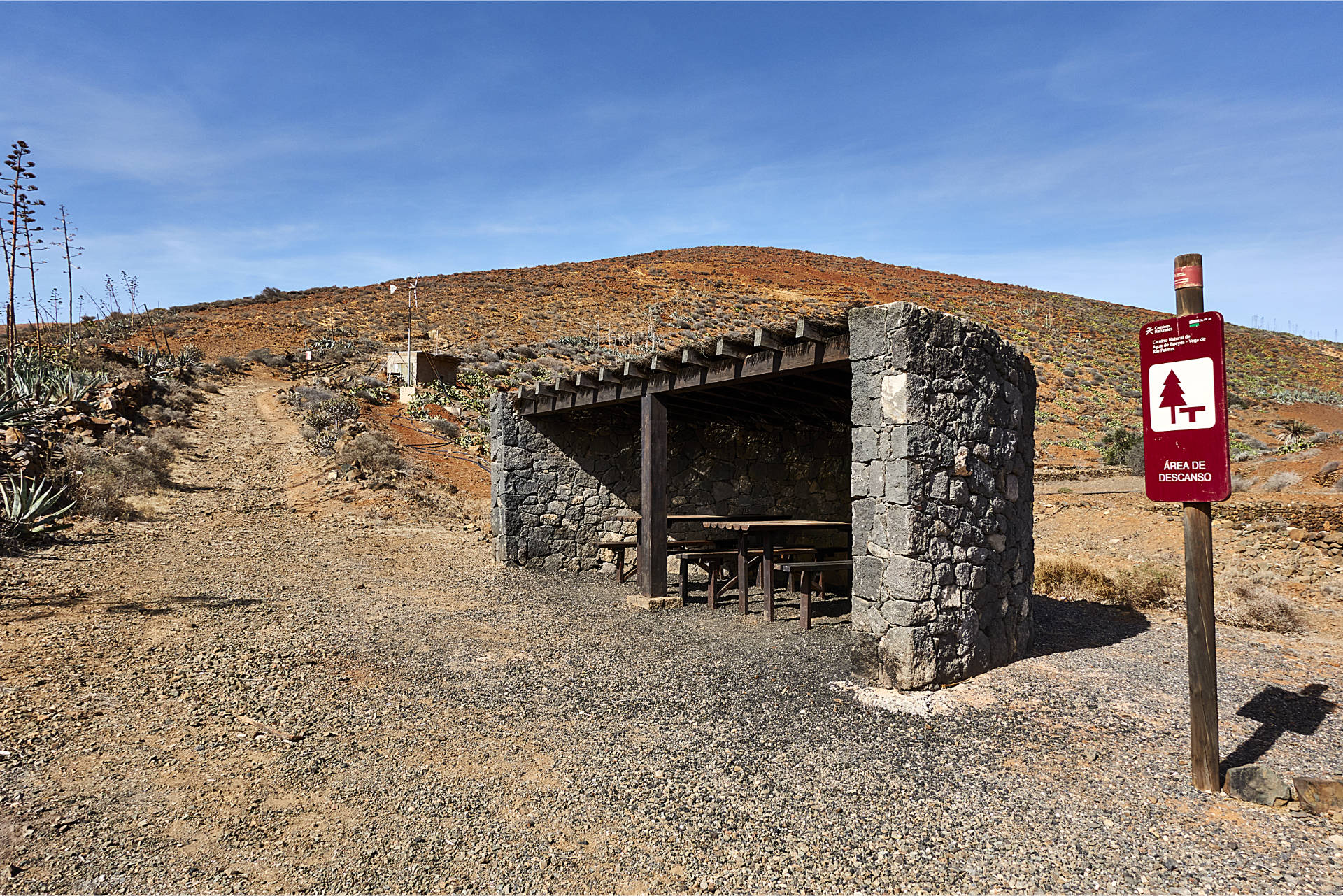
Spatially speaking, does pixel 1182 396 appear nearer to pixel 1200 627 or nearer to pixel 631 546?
pixel 1200 627

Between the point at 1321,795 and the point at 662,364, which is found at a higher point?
the point at 662,364

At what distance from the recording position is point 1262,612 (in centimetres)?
681

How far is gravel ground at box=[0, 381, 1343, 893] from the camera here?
2.90 metres

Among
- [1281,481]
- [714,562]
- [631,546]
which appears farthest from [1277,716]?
[1281,481]

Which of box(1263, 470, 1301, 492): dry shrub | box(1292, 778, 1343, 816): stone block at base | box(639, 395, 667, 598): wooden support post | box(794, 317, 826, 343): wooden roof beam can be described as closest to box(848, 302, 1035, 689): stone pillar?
box(794, 317, 826, 343): wooden roof beam

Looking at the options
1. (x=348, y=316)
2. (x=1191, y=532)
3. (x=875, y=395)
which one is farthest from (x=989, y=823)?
(x=348, y=316)

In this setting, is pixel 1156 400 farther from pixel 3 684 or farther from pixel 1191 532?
pixel 3 684

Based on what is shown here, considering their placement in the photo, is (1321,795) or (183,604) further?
(183,604)

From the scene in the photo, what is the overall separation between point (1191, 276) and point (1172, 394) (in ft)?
1.85

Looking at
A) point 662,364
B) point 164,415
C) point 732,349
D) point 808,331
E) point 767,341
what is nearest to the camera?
point 808,331

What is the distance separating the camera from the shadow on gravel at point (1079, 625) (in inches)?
231

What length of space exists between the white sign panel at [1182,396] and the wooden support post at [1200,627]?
0.28 m

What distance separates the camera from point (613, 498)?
396 inches

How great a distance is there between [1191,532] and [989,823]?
5.36ft
